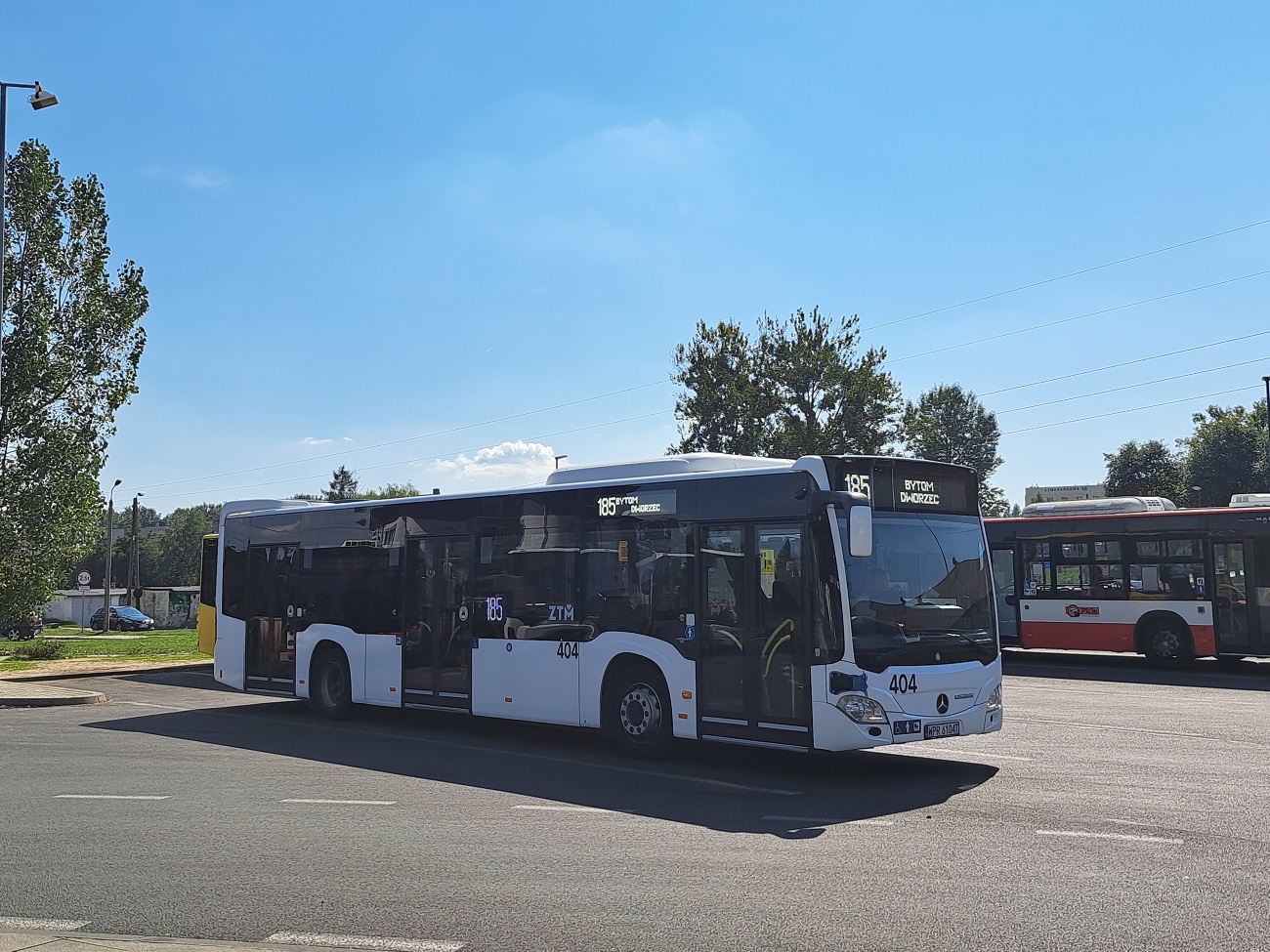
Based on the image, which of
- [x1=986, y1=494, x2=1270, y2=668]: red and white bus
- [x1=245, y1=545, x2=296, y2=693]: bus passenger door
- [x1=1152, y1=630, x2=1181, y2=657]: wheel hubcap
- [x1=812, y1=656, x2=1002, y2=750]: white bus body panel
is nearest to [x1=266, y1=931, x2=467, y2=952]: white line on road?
[x1=812, y1=656, x2=1002, y2=750]: white bus body panel

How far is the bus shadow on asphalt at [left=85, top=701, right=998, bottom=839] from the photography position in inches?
384

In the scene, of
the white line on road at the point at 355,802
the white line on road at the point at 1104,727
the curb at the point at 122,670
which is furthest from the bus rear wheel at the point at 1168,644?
the curb at the point at 122,670

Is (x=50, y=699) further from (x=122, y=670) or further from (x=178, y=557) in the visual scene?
(x=178, y=557)

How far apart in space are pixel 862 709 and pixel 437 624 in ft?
21.5

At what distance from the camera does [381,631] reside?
1600 centimetres

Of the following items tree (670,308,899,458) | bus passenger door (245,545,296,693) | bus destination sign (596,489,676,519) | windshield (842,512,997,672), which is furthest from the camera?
tree (670,308,899,458)

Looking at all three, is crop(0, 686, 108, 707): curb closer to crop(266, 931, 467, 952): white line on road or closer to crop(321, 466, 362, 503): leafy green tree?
crop(266, 931, 467, 952): white line on road

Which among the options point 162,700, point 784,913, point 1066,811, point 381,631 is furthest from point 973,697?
point 162,700

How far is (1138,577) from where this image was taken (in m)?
23.4

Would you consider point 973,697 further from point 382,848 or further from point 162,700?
point 162,700

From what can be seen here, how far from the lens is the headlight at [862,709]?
10.6m

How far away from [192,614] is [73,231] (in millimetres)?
55582

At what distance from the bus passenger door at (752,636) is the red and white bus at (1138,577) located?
1435 centimetres

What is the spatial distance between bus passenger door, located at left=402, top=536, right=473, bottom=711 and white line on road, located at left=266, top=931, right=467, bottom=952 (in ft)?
27.9
